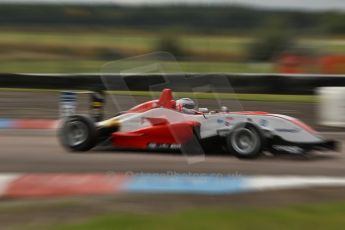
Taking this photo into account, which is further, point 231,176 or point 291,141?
point 291,141

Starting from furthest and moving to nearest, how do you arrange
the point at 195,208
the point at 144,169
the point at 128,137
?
1. the point at 128,137
2. the point at 144,169
3. the point at 195,208

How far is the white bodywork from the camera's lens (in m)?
7.30

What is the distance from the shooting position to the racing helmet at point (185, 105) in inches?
306

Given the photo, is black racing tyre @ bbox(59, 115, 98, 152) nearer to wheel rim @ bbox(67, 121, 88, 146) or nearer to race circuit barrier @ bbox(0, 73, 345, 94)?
wheel rim @ bbox(67, 121, 88, 146)

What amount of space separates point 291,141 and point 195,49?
70.1 feet

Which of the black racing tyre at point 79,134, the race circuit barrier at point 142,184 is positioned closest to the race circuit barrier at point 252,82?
the black racing tyre at point 79,134

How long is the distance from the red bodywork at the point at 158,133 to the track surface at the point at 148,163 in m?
0.16

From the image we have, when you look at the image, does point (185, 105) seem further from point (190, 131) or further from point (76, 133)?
point (76, 133)

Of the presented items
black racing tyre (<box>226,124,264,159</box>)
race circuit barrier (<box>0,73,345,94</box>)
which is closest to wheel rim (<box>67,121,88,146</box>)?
black racing tyre (<box>226,124,264,159</box>)

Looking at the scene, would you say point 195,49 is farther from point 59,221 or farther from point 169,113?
point 59,221

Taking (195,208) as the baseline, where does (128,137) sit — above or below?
above

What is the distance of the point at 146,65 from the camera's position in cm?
819

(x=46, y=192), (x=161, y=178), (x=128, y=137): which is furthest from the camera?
(x=128, y=137)

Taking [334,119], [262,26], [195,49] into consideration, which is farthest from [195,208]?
[262,26]
